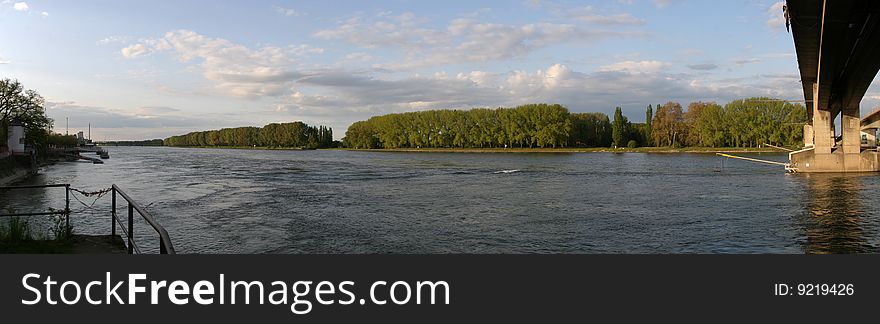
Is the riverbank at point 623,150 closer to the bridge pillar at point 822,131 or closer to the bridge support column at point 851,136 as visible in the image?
the bridge support column at point 851,136

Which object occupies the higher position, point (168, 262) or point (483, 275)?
point (168, 262)

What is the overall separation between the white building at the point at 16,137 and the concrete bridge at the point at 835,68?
84.5 m

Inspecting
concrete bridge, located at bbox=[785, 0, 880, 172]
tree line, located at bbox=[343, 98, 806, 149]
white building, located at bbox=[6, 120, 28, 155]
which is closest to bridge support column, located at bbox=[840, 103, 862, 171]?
concrete bridge, located at bbox=[785, 0, 880, 172]

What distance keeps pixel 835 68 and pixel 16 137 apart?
298 ft

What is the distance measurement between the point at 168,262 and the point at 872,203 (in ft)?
112

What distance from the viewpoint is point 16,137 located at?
81.4 metres

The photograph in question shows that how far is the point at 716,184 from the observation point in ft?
150

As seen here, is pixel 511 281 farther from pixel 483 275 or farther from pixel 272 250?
pixel 272 250

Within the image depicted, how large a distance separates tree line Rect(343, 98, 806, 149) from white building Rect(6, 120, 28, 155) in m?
117

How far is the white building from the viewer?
78.1 m

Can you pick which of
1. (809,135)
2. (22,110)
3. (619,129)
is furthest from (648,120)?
(22,110)

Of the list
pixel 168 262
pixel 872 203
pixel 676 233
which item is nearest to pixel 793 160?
pixel 872 203

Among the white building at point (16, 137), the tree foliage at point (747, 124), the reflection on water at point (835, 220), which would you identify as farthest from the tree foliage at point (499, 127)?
the reflection on water at point (835, 220)

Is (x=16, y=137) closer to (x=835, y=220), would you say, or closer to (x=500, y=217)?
(x=500, y=217)
